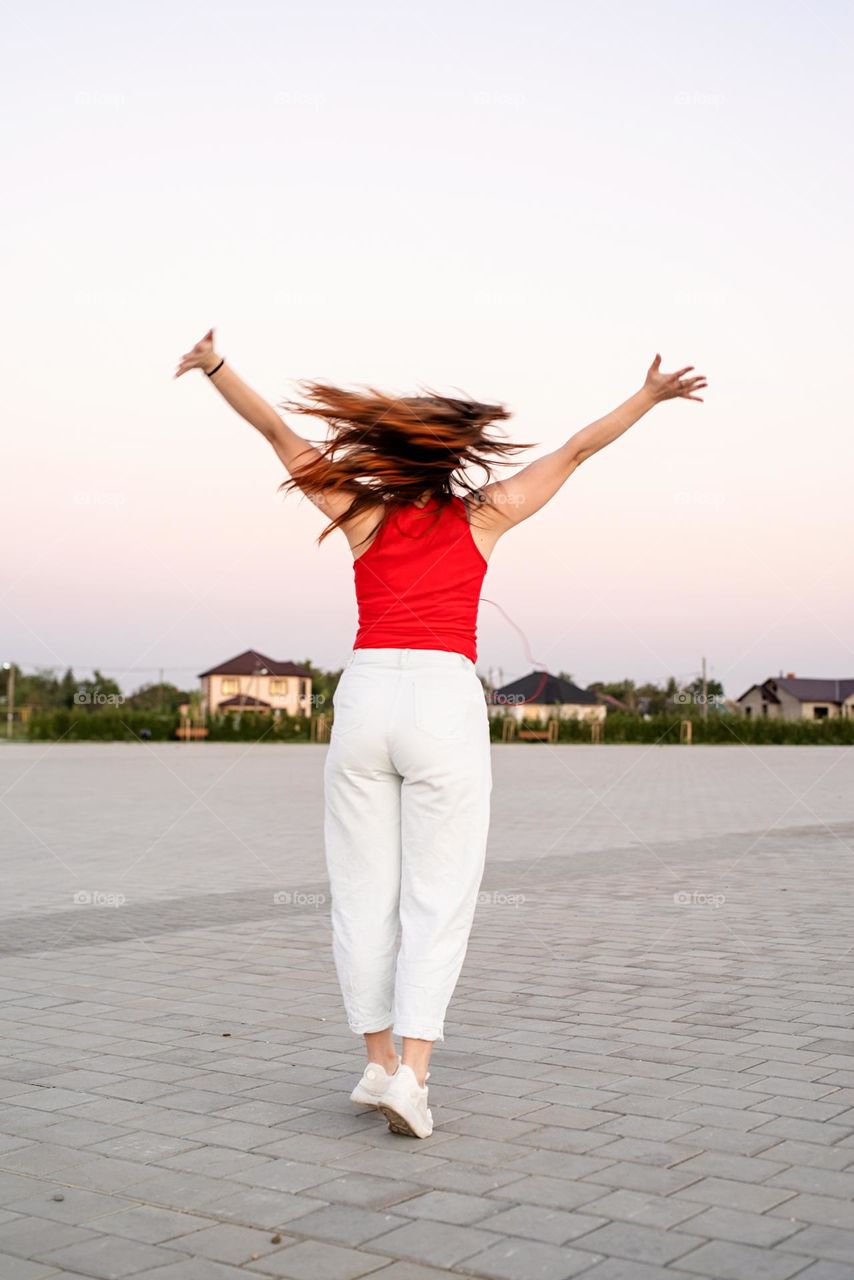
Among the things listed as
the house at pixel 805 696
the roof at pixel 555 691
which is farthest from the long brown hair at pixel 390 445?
the house at pixel 805 696

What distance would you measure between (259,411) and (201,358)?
8.8 inches

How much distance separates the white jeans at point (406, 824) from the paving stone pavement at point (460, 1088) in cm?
42

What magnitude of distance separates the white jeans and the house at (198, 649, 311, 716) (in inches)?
3751

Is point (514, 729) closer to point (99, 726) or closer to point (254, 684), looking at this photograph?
point (99, 726)

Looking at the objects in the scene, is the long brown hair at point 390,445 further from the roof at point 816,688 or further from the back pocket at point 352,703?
the roof at point 816,688

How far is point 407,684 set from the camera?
3854 millimetres

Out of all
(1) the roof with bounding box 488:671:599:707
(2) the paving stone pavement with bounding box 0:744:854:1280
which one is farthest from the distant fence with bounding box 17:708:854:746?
(2) the paving stone pavement with bounding box 0:744:854:1280

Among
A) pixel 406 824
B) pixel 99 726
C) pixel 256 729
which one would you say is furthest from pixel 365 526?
pixel 99 726

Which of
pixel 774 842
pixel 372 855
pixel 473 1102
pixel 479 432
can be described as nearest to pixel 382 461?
pixel 479 432

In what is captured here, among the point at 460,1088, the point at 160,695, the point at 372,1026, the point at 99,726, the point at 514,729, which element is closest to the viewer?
the point at 372,1026

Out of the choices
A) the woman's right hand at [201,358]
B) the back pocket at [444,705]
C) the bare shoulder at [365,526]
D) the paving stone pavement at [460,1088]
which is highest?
the woman's right hand at [201,358]
